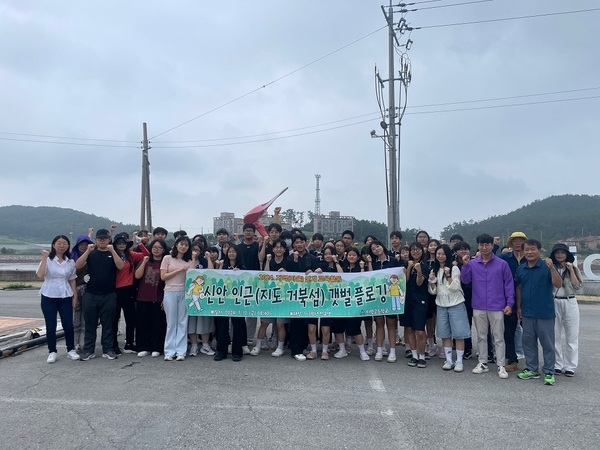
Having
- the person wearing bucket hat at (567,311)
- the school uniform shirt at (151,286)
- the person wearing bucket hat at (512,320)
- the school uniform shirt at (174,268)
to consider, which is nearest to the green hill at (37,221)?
the school uniform shirt at (151,286)

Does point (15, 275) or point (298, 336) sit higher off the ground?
point (298, 336)

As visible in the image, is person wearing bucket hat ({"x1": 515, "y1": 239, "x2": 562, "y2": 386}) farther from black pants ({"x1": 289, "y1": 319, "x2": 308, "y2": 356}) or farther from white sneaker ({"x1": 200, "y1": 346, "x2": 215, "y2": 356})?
white sneaker ({"x1": 200, "y1": 346, "x2": 215, "y2": 356})

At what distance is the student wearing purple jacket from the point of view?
579 centimetres

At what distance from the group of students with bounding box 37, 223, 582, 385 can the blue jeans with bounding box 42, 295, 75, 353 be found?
0.6 inches

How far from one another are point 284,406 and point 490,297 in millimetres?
3193

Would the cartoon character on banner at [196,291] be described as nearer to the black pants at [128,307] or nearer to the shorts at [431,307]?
the black pants at [128,307]

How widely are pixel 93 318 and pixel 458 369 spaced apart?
17.4 ft

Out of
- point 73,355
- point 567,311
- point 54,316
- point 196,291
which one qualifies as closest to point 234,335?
point 196,291

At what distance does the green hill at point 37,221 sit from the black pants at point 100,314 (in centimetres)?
6515

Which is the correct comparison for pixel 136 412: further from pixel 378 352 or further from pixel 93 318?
pixel 378 352

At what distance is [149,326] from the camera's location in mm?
6762

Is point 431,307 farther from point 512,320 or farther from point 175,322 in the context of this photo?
point 175,322

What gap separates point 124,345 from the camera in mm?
7270

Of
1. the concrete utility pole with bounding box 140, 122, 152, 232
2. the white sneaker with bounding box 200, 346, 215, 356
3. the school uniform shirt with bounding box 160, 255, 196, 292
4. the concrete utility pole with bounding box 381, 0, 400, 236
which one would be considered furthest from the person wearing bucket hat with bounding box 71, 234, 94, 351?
the concrete utility pole with bounding box 140, 122, 152, 232
